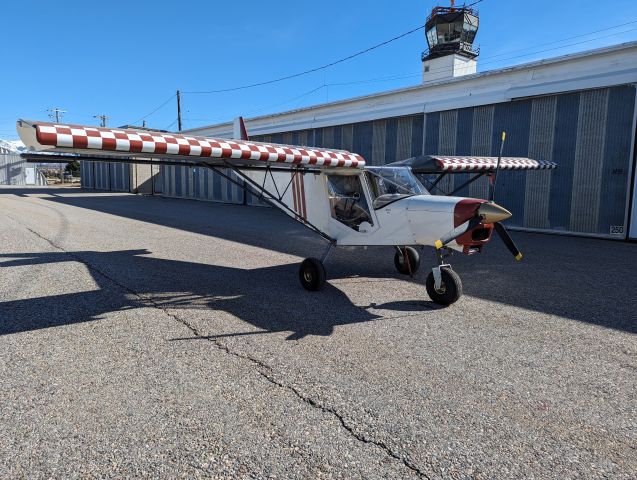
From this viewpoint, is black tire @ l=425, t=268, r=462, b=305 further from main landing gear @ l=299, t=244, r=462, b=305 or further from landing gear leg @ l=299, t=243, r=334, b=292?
landing gear leg @ l=299, t=243, r=334, b=292

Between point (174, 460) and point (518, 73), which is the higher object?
point (518, 73)

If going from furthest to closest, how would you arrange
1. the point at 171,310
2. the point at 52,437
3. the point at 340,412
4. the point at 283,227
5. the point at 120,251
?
the point at 283,227 < the point at 120,251 < the point at 171,310 < the point at 340,412 < the point at 52,437

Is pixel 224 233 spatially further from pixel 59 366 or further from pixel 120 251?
pixel 59 366

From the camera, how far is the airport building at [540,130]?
13320mm

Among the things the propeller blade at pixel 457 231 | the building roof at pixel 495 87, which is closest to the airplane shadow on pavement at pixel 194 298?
the propeller blade at pixel 457 231

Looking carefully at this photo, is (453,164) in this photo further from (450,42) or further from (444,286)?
(450,42)

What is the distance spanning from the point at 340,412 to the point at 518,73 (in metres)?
16.0

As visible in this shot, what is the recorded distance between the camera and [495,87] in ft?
53.0

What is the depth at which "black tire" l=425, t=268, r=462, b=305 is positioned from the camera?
6000mm

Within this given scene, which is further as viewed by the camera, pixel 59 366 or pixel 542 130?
pixel 542 130

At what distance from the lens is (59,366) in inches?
159

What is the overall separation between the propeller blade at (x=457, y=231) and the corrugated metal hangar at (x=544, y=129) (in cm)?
1070

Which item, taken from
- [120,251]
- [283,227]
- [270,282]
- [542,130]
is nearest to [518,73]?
[542,130]

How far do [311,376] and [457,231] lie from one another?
2962mm
